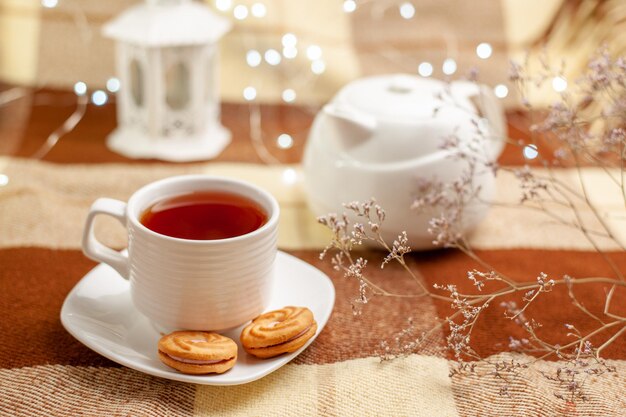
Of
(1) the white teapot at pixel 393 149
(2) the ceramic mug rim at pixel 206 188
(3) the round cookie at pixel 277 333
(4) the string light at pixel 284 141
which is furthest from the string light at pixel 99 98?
(3) the round cookie at pixel 277 333

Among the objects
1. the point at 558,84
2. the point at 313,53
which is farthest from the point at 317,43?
the point at 558,84

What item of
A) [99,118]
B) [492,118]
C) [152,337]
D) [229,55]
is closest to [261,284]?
[152,337]

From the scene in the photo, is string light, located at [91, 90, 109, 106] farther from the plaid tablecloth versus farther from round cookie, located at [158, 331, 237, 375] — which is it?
round cookie, located at [158, 331, 237, 375]

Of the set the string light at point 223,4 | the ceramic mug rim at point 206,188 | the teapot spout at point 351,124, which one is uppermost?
the string light at point 223,4

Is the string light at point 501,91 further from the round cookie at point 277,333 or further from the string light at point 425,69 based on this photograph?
the round cookie at point 277,333

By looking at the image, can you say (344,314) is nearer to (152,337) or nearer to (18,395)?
(152,337)
